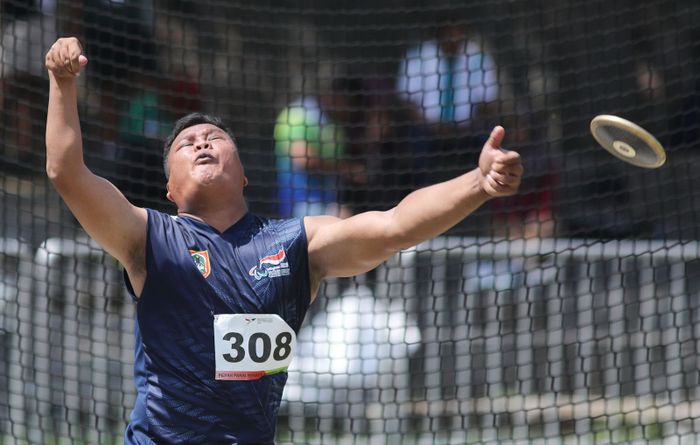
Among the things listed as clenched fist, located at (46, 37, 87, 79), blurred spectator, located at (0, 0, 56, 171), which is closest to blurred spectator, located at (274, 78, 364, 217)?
blurred spectator, located at (0, 0, 56, 171)

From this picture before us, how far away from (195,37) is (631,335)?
357 centimetres

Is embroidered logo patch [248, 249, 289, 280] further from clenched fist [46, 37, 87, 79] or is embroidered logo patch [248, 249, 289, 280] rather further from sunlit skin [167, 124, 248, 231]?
clenched fist [46, 37, 87, 79]

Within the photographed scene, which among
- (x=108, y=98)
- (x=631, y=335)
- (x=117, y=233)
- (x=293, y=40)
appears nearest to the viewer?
(x=117, y=233)

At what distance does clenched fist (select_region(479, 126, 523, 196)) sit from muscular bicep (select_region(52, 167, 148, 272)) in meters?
1.13

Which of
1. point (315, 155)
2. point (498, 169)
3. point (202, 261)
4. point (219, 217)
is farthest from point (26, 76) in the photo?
point (498, 169)

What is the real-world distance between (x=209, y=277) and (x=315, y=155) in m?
4.14

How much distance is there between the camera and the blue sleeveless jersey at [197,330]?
3555mm

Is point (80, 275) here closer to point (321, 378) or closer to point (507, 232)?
point (321, 378)

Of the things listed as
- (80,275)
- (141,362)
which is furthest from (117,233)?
(80,275)

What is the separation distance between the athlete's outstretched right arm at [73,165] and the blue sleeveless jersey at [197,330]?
137 millimetres

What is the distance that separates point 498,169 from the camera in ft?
9.83

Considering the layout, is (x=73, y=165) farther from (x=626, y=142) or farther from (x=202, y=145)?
(x=626, y=142)

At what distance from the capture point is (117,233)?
3566 mm

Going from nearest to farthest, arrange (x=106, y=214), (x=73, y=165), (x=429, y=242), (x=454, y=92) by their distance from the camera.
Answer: (x=73, y=165)
(x=106, y=214)
(x=429, y=242)
(x=454, y=92)
